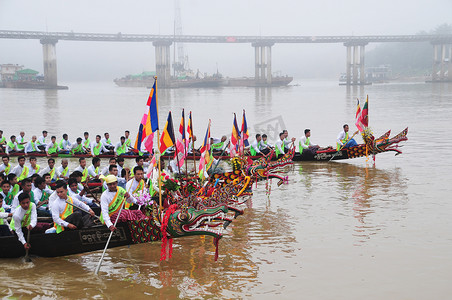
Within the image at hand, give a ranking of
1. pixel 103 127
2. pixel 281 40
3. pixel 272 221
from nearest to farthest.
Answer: pixel 272 221
pixel 103 127
pixel 281 40

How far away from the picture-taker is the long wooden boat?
902cm

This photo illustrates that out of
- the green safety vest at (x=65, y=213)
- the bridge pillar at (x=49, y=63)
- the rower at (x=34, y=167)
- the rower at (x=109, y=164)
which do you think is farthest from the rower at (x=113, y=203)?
the bridge pillar at (x=49, y=63)

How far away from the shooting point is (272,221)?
12070 millimetres

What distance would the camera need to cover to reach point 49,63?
328 ft

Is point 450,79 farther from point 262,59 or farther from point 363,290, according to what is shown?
point 363,290

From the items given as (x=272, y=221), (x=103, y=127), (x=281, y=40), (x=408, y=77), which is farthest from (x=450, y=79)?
(x=272, y=221)

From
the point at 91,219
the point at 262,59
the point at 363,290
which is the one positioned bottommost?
the point at 363,290

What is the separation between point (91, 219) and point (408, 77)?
13920cm

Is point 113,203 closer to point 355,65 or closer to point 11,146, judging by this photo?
point 11,146

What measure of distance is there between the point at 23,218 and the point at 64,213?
0.67m

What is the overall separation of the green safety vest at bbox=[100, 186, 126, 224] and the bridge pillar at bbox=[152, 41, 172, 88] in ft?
319

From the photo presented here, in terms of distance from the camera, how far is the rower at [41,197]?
10.6 metres

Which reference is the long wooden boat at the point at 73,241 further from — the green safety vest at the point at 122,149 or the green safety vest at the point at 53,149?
the green safety vest at the point at 53,149

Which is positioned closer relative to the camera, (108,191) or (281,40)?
(108,191)
